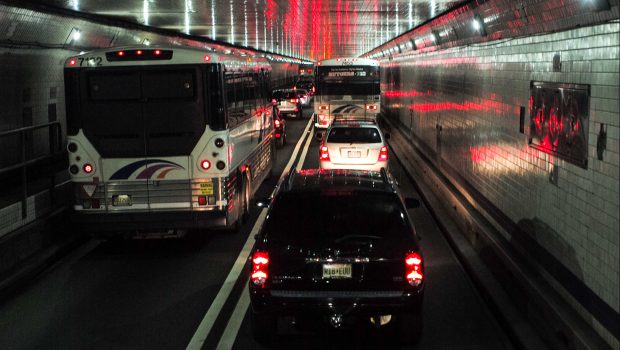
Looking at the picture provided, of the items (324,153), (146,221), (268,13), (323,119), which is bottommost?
(146,221)

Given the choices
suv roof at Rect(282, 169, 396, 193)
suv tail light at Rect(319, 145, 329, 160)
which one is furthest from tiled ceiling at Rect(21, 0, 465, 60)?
suv roof at Rect(282, 169, 396, 193)

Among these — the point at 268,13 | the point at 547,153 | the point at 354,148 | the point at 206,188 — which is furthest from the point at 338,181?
the point at 268,13

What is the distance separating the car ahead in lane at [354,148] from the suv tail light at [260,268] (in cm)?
1135

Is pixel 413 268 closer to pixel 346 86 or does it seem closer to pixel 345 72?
pixel 346 86

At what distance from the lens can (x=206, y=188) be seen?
1235 centimetres

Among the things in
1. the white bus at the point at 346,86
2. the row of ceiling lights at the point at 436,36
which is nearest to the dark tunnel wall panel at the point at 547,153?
the row of ceiling lights at the point at 436,36

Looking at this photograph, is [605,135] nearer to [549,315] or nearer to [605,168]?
[605,168]

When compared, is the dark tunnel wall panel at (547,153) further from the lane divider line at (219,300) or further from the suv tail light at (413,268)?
the lane divider line at (219,300)

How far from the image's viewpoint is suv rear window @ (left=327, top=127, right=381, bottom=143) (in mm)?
18969

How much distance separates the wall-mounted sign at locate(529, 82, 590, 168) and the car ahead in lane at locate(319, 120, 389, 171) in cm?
879

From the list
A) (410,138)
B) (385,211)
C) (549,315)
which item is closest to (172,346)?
(385,211)

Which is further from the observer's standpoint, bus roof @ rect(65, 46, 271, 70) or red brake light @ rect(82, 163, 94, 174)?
red brake light @ rect(82, 163, 94, 174)

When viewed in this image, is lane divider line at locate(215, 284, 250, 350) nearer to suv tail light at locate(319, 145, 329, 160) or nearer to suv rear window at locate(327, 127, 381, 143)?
suv tail light at locate(319, 145, 329, 160)

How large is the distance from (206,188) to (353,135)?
7.33 m
